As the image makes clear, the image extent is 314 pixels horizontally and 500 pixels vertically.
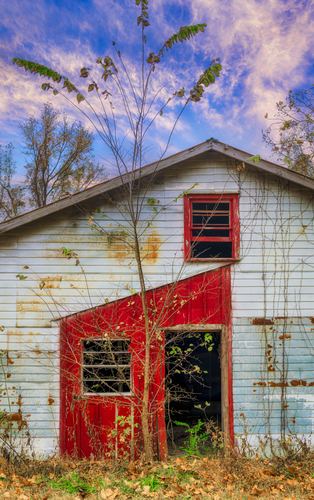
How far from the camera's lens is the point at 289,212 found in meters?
6.66

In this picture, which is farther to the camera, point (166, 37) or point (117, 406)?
point (117, 406)

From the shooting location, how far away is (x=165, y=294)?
250 inches

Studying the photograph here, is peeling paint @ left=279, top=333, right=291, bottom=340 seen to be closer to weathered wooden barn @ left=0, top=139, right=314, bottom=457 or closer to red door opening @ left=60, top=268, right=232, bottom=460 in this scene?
weathered wooden barn @ left=0, top=139, right=314, bottom=457

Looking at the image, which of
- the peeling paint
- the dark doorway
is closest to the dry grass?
the peeling paint

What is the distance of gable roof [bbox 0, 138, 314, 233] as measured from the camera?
608 cm

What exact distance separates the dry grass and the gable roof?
413 centimetres

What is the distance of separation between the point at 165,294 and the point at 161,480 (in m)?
2.98

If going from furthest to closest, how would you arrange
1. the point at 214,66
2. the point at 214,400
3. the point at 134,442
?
the point at 214,400 → the point at 134,442 → the point at 214,66

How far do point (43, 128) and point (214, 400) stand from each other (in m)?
17.6

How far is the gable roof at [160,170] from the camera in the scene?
6.08 meters

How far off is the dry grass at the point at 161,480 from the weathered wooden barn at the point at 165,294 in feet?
2.10

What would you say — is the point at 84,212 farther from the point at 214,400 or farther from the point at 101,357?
the point at 214,400

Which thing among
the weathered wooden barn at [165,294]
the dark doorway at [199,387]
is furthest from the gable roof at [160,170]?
the dark doorway at [199,387]

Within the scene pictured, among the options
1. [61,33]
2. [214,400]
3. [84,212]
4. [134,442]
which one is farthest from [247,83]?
[134,442]
